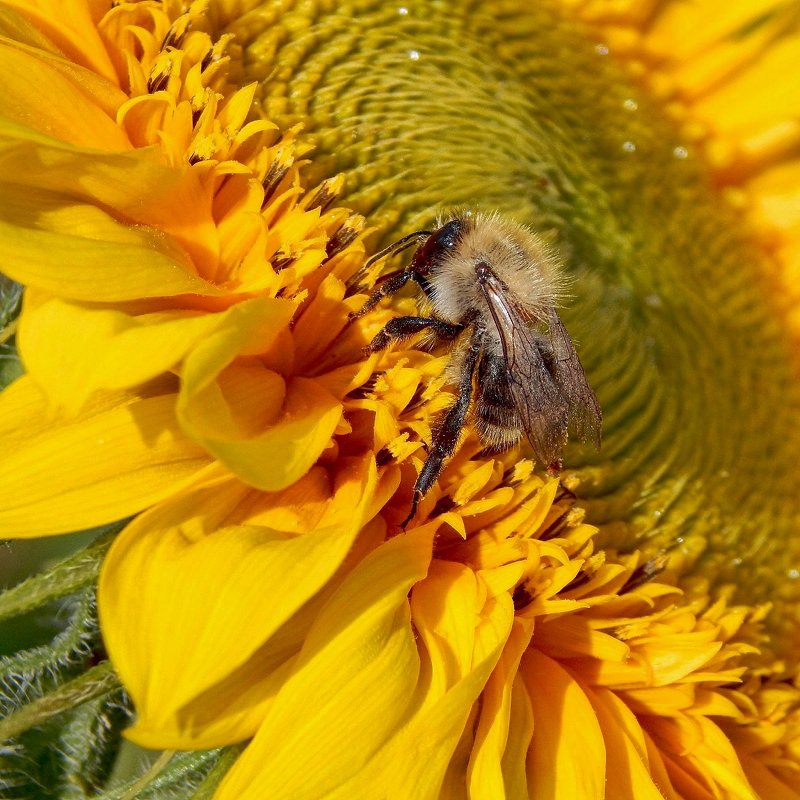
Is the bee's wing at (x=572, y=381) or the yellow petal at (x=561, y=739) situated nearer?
the yellow petal at (x=561, y=739)

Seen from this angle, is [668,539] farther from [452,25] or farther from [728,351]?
[452,25]

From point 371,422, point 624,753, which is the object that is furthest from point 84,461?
point 624,753

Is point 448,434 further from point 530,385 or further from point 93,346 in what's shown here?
point 93,346

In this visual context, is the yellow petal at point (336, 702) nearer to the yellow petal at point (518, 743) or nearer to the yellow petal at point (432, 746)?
the yellow petal at point (432, 746)

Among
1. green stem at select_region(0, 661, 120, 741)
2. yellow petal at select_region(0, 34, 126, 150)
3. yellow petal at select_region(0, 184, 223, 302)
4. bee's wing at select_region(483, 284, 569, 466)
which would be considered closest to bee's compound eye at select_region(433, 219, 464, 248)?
bee's wing at select_region(483, 284, 569, 466)

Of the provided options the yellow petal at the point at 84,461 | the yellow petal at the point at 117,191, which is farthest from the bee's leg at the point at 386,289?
the yellow petal at the point at 84,461
